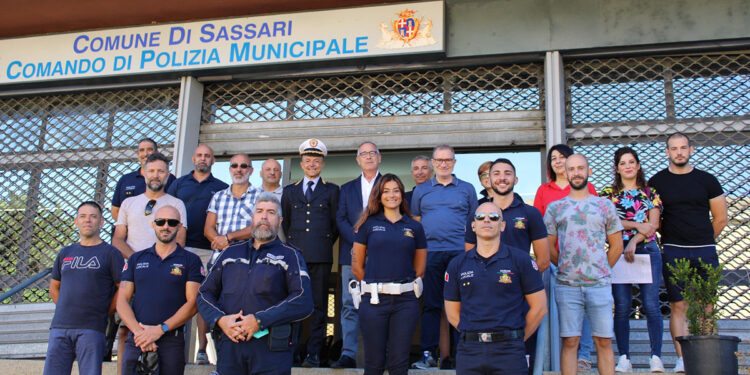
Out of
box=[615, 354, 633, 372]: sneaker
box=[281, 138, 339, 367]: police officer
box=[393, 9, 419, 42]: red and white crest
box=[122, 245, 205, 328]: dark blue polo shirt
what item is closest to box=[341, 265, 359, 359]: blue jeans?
box=[281, 138, 339, 367]: police officer

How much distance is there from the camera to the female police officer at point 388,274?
170 inches

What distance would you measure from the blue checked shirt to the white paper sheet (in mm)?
2782

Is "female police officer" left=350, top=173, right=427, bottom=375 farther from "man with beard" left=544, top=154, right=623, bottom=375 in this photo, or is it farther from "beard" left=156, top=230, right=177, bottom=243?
"beard" left=156, top=230, right=177, bottom=243

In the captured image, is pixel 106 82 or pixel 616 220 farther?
pixel 106 82

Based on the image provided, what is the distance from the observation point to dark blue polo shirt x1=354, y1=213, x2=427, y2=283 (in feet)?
14.6

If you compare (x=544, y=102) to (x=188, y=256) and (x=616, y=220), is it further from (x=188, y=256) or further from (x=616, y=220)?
(x=188, y=256)

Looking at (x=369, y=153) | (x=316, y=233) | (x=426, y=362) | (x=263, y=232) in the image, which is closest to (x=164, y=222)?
(x=263, y=232)

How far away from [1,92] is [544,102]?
6.19m

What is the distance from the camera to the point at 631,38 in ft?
21.1

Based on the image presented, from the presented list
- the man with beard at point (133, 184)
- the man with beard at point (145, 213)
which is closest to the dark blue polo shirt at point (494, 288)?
the man with beard at point (145, 213)

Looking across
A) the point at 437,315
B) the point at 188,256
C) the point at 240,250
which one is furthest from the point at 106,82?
the point at 437,315

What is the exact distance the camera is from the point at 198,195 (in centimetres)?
582

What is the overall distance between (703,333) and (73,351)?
13.7 feet

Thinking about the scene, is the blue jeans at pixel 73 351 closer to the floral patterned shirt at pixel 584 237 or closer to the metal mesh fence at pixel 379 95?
the floral patterned shirt at pixel 584 237
